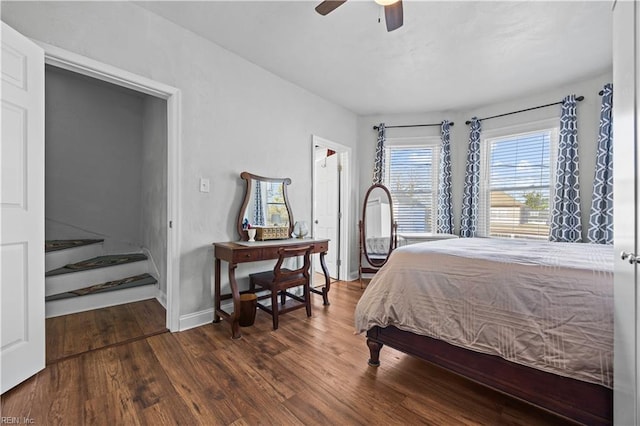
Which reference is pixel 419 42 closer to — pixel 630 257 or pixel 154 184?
pixel 630 257

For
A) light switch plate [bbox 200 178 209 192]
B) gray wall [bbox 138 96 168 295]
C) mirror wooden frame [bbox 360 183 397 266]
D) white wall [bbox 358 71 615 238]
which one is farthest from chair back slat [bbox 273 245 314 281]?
white wall [bbox 358 71 615 238]

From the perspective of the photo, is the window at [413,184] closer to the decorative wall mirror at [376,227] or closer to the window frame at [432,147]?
the window frame at [432,147]

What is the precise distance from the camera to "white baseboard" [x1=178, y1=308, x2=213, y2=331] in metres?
2.37

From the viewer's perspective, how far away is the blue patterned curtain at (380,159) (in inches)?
168

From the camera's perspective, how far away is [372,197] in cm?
427

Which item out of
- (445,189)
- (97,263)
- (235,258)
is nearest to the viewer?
(235,258)

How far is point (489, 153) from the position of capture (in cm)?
395

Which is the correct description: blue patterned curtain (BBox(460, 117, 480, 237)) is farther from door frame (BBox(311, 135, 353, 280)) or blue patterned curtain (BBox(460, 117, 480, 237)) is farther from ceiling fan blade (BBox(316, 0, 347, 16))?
ceiling fan blade (BBox(316, 0, 347, 16))

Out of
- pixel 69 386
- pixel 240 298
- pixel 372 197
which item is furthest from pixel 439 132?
pixel 69 386

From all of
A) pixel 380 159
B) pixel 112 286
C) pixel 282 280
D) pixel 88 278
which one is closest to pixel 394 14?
pixel 282 280

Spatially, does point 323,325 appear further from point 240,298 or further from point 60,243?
point 60,243

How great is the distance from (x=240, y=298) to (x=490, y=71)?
3.50 m

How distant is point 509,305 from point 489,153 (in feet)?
10.9

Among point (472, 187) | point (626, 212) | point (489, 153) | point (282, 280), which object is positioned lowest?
point (282, 280)
